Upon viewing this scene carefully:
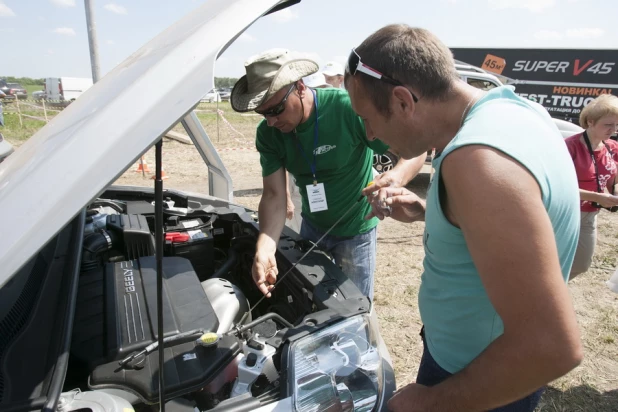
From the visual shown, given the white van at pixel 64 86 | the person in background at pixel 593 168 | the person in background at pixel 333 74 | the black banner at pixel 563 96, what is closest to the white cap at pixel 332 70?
the person in background at pixel 333 74

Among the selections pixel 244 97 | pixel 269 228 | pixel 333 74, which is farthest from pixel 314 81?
pixel 269 228

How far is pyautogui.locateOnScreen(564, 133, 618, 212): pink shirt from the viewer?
3.06 m

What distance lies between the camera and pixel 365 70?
1.02m

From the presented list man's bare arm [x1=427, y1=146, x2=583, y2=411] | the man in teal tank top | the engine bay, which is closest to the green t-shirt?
the engine bay

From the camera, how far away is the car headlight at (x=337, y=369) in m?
1.14

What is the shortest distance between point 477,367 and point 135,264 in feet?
4.72

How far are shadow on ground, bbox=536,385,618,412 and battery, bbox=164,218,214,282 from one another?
224 centimetres

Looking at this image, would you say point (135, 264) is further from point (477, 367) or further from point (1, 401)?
point (477, 367)

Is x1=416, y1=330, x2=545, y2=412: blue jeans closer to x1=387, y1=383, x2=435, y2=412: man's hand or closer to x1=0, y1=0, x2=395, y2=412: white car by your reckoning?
x1=0, y1=0, x2=395, y2=412: white car

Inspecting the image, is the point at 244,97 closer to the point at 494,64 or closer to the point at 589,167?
the point at 589,167

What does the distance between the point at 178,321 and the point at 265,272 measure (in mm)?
507

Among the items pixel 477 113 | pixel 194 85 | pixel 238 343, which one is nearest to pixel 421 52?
pixel 477 113

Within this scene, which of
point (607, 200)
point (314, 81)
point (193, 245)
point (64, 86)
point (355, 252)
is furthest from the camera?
point (64, 86)

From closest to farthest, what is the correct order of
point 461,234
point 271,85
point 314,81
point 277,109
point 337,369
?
point 461,234 → point 337,369 → point 271,85 → point 277,109 → point 314,81
